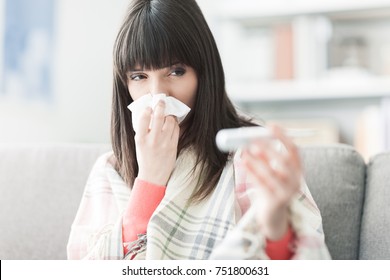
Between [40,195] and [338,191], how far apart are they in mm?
678

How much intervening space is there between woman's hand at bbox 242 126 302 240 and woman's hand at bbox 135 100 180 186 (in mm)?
327

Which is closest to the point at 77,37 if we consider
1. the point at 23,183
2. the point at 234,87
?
the point at 234,87

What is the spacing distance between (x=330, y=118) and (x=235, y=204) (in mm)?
1541

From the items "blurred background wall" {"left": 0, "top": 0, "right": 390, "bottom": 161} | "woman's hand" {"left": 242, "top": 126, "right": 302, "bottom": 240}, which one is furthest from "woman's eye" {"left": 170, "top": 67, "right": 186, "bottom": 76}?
"blurred background wall" {"left": 0, "top": 0, "right": 390, "bottom": 161}

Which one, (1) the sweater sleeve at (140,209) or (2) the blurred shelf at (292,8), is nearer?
(1) the sweater sleeve at (140,209)

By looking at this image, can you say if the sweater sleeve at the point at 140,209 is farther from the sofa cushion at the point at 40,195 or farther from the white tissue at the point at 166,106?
the sofa cushion at the point at 40,195

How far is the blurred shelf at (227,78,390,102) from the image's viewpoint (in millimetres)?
2132

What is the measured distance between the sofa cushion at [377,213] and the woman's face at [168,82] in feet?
1.43

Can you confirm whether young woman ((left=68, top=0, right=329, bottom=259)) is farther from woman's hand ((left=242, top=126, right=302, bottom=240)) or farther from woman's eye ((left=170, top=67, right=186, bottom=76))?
woman's hand ((left=242, top=126, right=302, bottom=240))

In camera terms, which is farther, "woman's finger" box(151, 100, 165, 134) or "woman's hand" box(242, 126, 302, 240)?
"woman's finger" box(151, 100, 165, 134)

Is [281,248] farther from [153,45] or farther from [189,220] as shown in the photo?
[153,45]

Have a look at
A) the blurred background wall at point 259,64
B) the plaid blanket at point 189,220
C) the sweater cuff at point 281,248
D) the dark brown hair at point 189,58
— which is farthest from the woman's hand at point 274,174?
the blurred background wall at point 259,64

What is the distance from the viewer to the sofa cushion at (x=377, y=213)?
107cm

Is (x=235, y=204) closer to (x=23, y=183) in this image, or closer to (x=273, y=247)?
(x=273, y=247)
